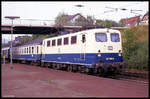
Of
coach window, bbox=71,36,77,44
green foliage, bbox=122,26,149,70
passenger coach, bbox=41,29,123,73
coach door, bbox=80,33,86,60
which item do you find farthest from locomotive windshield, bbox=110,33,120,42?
green foliage, bbox=122,26,149,70

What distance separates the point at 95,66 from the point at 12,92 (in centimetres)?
768

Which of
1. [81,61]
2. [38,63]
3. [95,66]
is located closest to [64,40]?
[81,61]

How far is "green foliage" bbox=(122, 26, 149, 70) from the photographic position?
2324 cm

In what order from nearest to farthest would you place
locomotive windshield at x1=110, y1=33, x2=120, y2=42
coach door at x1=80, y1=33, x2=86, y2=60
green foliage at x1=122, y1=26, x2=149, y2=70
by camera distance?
1. coach door at x1=80, y1=33, x2=86, y2=60
2. locomotive windshield at x1=110, y1=33, x2=120, y2=42
3. green foliage at x1=122, y1=26, x2=149, y2=70

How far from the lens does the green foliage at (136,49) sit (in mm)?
23241

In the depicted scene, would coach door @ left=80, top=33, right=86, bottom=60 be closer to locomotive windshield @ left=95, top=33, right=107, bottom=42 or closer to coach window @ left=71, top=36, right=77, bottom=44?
locomotive windshield @ left=95, top=33, right=107, bottom=42

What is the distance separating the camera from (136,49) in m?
25.7

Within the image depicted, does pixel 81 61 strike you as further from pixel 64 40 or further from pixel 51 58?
pixel 51 58

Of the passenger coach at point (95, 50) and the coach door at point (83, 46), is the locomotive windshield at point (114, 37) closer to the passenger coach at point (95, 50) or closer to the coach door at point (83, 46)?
the passenger coach at point (95, 50)

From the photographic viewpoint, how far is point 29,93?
11.3 metres

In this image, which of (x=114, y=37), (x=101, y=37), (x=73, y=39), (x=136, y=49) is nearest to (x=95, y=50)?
(x=101, y=37)

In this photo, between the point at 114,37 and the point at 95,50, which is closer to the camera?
the point at 95,50

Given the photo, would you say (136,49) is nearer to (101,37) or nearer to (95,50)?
(101,37)

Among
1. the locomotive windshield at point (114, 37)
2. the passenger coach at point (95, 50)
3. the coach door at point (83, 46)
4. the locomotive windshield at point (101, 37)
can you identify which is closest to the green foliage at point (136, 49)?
the locomotive windshield at point (114, 37)
